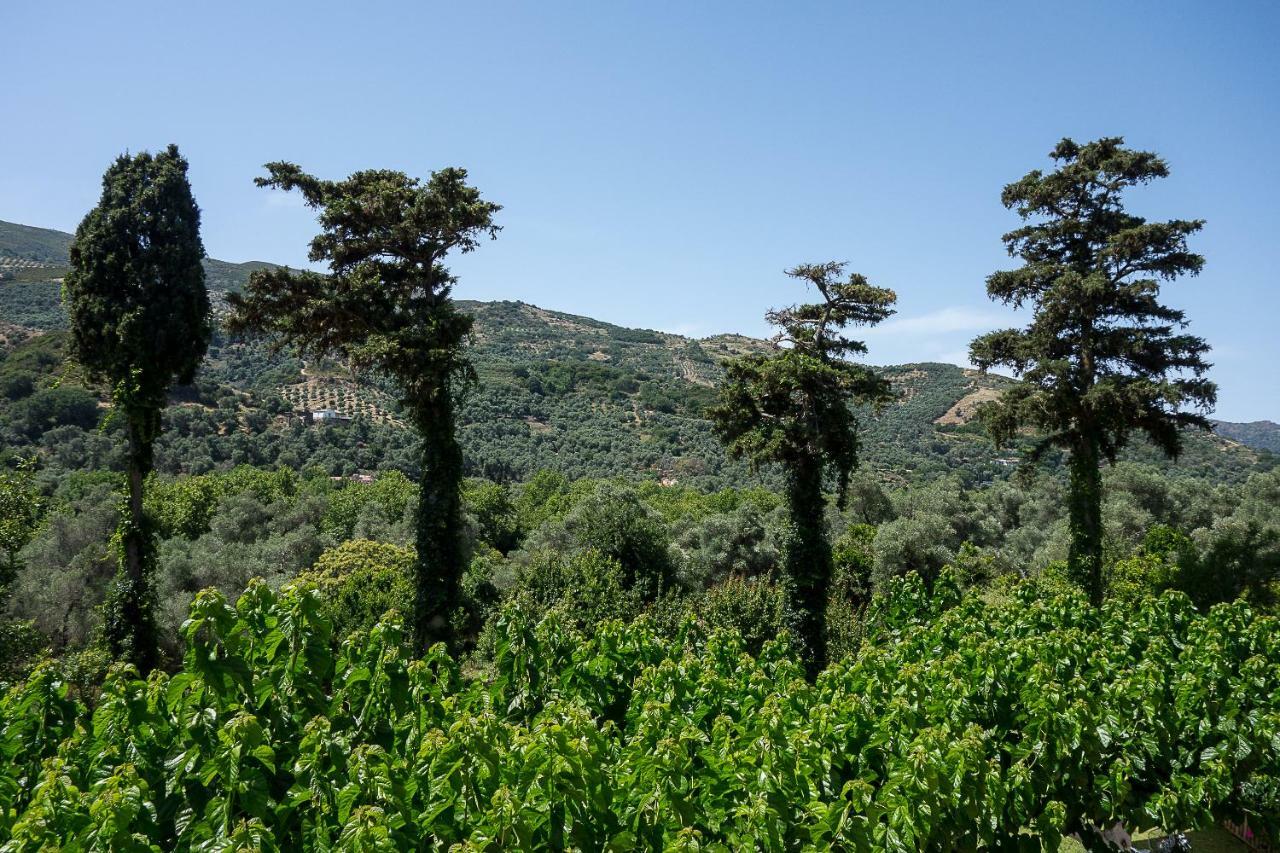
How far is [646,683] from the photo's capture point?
6.34 metres

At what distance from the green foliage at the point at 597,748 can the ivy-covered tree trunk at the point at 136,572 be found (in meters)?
10.1

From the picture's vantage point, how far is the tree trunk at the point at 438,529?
1365 cm

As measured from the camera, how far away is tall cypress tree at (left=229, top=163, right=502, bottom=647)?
13.4 metres

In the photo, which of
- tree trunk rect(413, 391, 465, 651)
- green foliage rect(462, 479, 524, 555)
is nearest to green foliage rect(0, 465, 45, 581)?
tree trunk rect(413, 391, 465, 651)

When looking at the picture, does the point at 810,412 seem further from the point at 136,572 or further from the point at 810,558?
the point at 136,572

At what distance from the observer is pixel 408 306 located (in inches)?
545

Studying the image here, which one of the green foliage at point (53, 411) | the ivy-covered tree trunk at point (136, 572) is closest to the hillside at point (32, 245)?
the green foliage at point (53, 411)

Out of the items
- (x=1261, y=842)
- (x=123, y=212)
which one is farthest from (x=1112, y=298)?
(x=123, y=212)

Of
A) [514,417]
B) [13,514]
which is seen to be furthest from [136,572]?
[514,417]

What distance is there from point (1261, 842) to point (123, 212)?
1972 centimetres

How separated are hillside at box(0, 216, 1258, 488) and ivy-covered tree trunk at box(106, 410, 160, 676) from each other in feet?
87.3

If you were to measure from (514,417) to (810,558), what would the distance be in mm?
62013

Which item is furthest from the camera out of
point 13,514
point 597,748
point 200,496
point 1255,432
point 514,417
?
point 1255,432

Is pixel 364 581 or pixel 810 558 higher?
pixel 810 558
